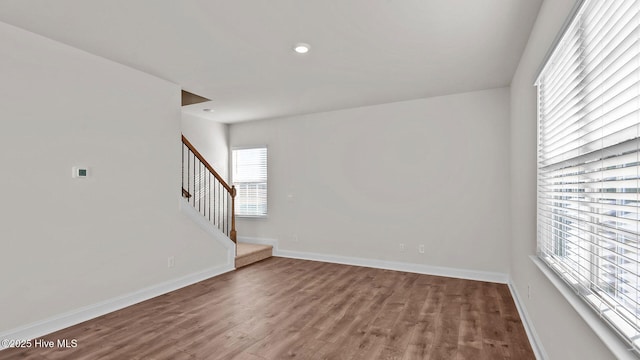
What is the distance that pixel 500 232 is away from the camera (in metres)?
4.23

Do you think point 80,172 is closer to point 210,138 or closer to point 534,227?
point 210,138

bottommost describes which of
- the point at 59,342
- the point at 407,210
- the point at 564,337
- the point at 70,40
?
the point at 59,342

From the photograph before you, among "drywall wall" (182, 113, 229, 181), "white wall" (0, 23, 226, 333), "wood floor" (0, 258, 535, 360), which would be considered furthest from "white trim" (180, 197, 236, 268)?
"drywall wall" (182, 113, 229, 181)

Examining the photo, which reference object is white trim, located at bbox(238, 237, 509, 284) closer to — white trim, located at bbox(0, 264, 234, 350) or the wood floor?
the wood floor

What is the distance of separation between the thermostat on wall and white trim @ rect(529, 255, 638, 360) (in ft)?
13.0

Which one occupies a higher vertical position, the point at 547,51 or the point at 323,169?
the point at 547,51

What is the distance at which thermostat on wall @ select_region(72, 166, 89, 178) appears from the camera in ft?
9.87

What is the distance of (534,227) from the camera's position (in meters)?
2.60

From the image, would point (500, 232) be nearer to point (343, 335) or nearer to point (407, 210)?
point (407, 210)

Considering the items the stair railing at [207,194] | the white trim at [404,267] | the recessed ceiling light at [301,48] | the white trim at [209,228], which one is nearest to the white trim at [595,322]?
the white trim at [404,267]

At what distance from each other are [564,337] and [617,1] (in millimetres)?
1669

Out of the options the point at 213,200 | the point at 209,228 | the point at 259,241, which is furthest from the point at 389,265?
the point at 213,200

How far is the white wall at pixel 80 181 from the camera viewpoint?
2.62 metres

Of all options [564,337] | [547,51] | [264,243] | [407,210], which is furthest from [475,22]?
[264,243]
